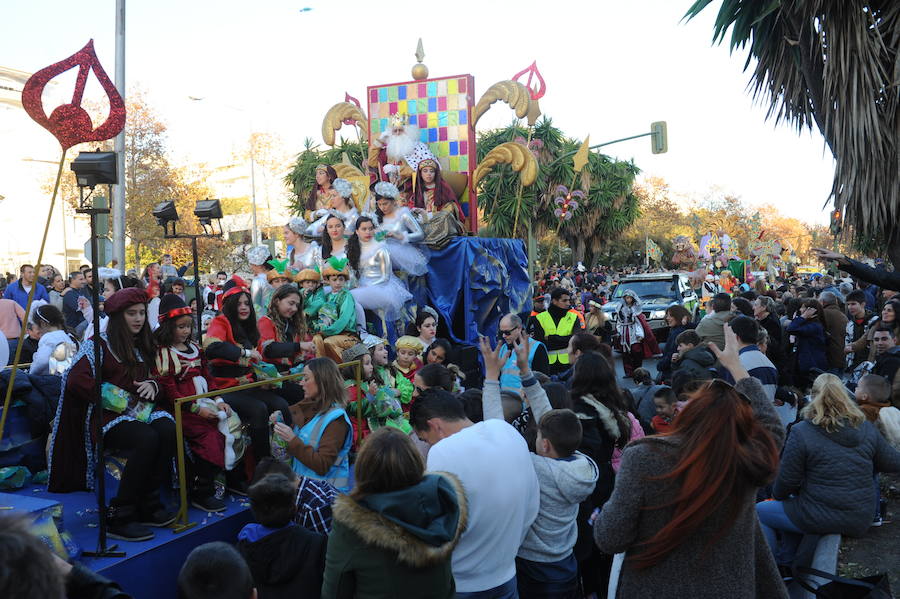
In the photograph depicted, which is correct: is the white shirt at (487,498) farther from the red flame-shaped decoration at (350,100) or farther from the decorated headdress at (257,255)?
the red flame-shaped decoration at (350,100)

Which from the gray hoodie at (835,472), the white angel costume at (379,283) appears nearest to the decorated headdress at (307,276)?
the white angel costume at (379,283)

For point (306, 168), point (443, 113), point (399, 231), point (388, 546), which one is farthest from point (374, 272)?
point (306, 168)

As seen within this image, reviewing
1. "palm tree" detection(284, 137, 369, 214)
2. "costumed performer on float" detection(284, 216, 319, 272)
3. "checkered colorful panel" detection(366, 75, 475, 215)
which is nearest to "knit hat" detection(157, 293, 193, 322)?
"costumed performer on float" detection(284, 216, 319, 272)

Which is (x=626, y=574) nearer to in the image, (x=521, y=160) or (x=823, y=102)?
(x=823, y=102)

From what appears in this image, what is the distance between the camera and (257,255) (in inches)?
328

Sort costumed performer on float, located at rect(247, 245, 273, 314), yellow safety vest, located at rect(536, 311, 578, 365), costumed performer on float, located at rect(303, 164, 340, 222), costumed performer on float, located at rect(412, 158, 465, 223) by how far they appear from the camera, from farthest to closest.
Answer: costumed performer on float, located at rect(412, 158, 465, 223) → costumed performer on float, located at rect(303, 164, 340, 222) → yellow safety vest, located at rect(536, 311, 578, 365) → costumed performer on float, located at rect(247, 245, 273, 314)

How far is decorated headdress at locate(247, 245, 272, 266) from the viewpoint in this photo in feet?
27.2

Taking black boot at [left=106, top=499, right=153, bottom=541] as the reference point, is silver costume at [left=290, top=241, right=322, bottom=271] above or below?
above

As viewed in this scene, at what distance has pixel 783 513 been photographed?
4.64 meters

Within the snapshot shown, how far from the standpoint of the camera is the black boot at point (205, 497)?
15.4ft

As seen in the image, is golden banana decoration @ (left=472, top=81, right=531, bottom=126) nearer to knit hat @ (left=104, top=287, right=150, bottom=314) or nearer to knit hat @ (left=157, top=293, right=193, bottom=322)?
knit hat @ (left=157, top=293, right=193, bottom=322)

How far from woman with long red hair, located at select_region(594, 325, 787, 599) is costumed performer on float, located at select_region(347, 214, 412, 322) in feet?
21.7

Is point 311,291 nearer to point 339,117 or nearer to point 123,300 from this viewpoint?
point 123,300

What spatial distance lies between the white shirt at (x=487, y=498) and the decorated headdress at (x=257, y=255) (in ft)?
18.2
